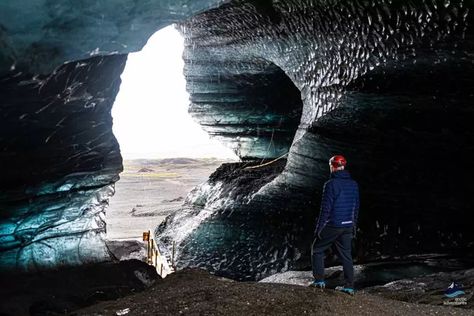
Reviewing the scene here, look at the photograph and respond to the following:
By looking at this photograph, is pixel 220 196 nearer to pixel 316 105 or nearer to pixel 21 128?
pixel 316 105

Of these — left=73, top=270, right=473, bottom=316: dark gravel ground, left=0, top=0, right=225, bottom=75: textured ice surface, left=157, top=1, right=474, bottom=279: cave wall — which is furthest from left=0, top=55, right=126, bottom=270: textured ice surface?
left=157, top=1, right=474, bottom=279: cave wall

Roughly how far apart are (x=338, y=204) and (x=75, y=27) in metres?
2.61

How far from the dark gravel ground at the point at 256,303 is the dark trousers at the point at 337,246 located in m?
0.17

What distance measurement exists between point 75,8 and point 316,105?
3386 mm

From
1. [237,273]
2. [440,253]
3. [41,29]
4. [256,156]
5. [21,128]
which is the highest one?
[41,29]

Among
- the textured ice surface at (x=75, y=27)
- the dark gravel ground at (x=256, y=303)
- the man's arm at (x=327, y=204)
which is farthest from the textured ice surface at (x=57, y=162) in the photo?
the man's arm at (x=327, y=204)

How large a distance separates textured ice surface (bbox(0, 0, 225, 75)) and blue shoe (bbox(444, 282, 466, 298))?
3.45m

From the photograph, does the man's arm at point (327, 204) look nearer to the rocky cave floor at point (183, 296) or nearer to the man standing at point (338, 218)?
the man standing at point (338, 218)

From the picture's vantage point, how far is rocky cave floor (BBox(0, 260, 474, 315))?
336cm

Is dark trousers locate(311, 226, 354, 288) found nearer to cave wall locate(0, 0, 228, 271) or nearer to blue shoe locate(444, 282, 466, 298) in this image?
blue shoe locate(444, 282, 466, 298)

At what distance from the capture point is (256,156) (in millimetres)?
9328

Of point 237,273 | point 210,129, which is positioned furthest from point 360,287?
point 210,129

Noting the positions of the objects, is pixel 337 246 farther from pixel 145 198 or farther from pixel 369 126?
pixel 145 198

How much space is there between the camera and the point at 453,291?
159 inches
